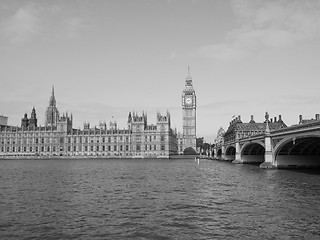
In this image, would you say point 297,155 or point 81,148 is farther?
point 81,148

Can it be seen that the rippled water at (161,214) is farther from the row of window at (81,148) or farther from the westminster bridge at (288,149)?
the row of window at (81,148)

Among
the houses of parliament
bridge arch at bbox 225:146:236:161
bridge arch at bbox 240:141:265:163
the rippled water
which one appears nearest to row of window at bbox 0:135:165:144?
the houses of parliament

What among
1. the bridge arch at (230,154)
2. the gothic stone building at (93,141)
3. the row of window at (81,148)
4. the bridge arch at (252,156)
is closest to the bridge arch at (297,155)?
the bridge arch at (252,156)

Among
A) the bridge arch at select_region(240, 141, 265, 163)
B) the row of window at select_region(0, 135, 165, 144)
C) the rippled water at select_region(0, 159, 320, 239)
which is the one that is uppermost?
the row of window at select_region(0, 135, 165, 144)

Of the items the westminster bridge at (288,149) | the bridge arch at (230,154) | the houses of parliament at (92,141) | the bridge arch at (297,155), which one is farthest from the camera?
the houses of parliament at (92,141)

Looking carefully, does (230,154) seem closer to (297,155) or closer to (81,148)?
(297,155)

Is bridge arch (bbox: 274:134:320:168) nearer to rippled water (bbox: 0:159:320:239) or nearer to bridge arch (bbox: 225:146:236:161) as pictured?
rippled water (bbox: 0:159:320:239)

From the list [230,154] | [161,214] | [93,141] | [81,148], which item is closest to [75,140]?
[81,148]

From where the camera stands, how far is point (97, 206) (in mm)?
26625

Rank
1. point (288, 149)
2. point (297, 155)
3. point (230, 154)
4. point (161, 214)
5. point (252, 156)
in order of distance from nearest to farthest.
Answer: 1. point (161, 214)
2. point (288, 149)
3. point (297, 155)
4. point (252, 156)
5. point (230, 154)

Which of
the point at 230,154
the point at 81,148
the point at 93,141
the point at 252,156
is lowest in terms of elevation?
the point at 252,156

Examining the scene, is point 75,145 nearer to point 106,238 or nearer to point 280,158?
point 280,158

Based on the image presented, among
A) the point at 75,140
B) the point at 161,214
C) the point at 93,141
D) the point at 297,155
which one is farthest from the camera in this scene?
the point at 75,140

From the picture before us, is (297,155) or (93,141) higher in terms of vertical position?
(93,141)
